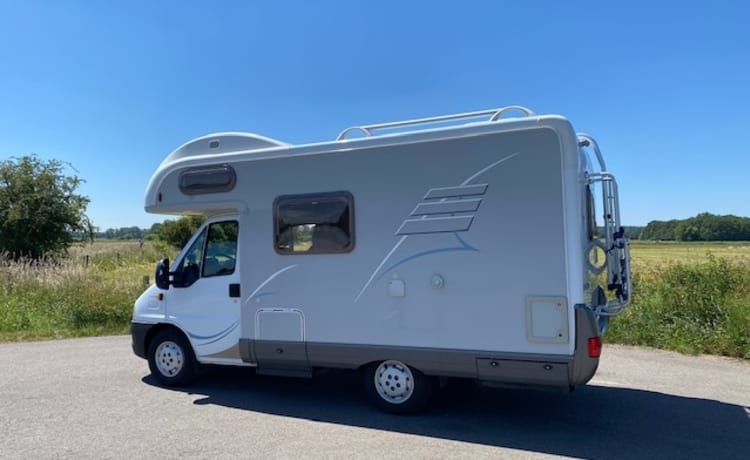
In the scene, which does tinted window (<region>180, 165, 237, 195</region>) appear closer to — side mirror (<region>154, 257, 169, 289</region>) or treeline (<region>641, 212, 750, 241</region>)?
side mirror (<region>154, 257, 169, 289</region>)

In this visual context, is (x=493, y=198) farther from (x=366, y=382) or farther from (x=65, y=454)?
(x=65, y=454)

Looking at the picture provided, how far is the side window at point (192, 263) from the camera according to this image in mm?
6551

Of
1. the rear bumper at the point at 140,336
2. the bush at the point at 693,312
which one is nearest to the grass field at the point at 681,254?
the bush at the point at 693,312

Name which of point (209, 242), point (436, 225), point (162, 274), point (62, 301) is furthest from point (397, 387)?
point (62, 301)

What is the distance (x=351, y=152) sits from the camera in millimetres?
5582

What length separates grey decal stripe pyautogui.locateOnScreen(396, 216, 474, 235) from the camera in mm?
5133

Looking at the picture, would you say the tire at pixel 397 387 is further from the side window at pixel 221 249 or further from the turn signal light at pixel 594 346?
the side window at pixel 221 249

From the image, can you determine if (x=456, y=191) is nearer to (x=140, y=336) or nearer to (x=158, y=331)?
(x=158, y=331)

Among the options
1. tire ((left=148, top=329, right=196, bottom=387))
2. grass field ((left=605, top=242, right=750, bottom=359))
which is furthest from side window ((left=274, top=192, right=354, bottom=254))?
grass field ((left=605, top=242, right=750, bottom=359))

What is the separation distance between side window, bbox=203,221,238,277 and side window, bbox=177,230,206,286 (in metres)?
0.09

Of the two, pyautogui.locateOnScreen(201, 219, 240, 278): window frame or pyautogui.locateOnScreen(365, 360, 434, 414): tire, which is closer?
pyautogui.locateOnScreen(365, 360, 434, 414): tire

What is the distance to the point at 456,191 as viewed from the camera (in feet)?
17.0

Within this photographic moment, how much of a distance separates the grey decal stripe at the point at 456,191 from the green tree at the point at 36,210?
19.0 meters

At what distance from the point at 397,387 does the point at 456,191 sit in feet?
6.89
